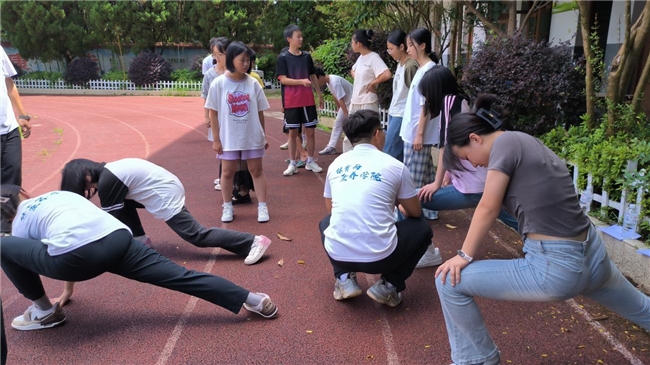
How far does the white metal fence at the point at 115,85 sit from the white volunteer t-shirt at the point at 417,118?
67.8ft

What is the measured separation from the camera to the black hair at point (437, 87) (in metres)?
3.87

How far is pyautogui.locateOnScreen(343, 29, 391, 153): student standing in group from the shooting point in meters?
6.04

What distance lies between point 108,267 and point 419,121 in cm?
276

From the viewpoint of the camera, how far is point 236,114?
4668mm

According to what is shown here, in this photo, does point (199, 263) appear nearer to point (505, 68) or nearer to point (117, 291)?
point (117, 291)

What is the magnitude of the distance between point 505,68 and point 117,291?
4376mm

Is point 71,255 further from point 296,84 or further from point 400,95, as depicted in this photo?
point 296,84

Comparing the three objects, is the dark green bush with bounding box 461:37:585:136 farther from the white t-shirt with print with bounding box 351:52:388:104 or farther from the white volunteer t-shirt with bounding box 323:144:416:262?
the white volunteer t-shirt with bounding box 323:144:416:262

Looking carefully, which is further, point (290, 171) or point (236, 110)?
point (290, 171)

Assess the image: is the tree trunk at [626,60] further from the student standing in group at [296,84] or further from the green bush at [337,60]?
the green bush at [337,60]

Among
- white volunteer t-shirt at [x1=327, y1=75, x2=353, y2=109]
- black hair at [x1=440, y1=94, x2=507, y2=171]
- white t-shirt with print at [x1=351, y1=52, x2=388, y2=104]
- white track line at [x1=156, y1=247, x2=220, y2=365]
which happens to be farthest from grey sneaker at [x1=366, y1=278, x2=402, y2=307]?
white volunteer t-shirt at [x1=327, y1=75, x2=353, y2=109]

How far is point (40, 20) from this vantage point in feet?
80.9

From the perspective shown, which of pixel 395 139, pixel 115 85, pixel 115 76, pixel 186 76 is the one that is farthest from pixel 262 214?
pixel 115 76

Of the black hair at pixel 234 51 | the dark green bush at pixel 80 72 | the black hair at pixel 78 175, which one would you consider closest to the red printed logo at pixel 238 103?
the black hair at pixel 234 51
